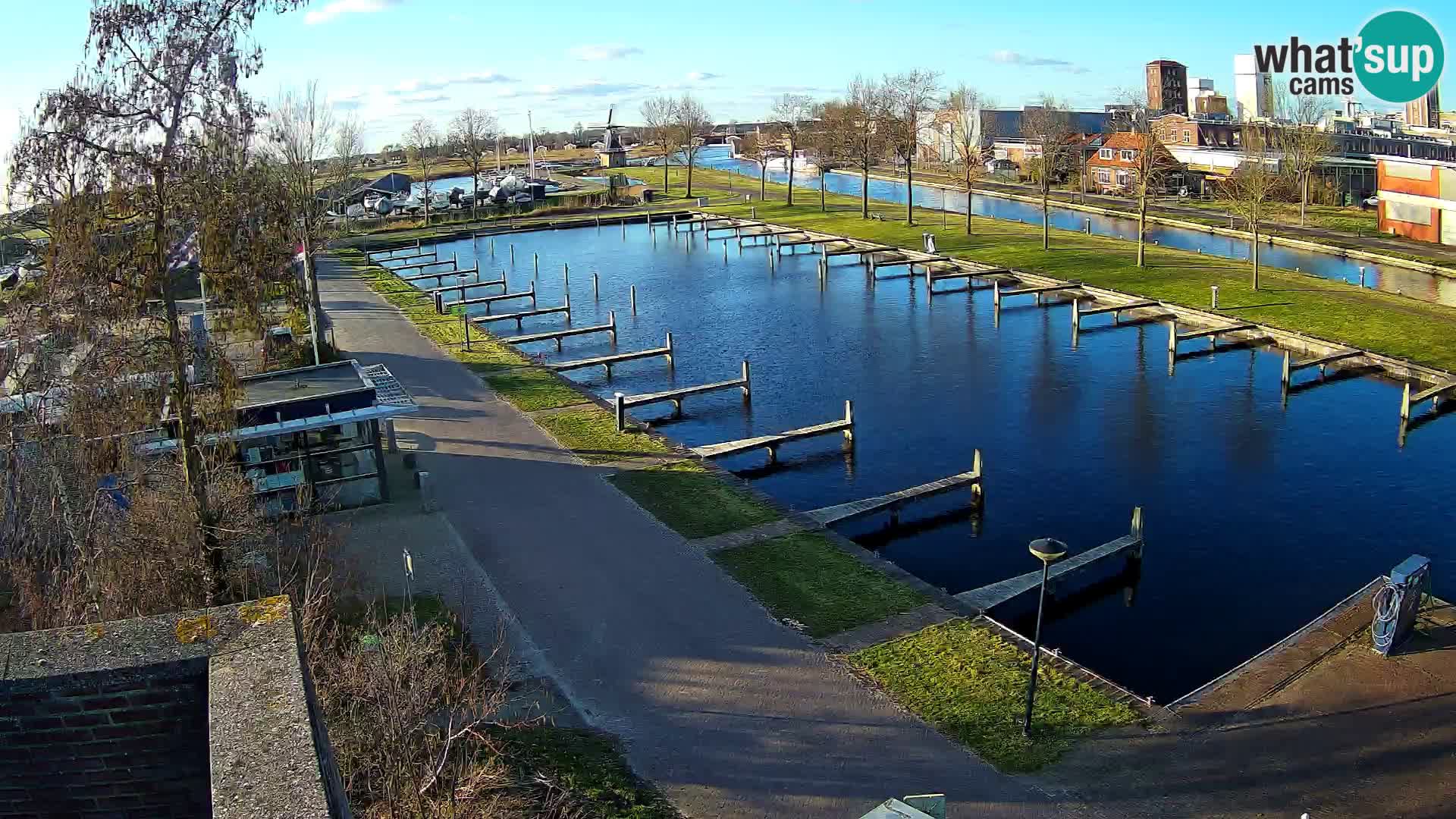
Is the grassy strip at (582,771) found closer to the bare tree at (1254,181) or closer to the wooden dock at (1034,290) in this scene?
the wooden dock at (1034,290)

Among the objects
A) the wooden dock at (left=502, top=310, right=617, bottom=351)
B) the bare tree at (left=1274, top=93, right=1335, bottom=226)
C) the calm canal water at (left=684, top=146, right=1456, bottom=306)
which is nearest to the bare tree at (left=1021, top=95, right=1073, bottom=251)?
the calm canal water at (left=684, top=146, right=1456, bottom=306)

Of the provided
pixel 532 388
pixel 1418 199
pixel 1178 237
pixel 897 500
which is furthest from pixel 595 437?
pixel 1418 199

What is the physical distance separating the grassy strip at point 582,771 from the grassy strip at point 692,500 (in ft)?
24.3

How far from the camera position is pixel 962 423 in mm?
30375

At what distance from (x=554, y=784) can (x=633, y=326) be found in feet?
107

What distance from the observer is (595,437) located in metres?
28.6

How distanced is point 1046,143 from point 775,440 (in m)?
48.2

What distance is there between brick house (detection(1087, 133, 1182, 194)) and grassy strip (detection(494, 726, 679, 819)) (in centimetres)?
6953

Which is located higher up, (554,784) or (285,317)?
(285,317)

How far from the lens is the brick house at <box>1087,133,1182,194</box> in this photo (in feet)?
253

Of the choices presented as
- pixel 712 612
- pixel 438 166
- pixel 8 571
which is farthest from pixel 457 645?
pixel 438 166

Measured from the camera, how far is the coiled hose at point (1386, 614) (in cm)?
1650

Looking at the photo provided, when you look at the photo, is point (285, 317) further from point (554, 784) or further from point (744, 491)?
point (554, 784)

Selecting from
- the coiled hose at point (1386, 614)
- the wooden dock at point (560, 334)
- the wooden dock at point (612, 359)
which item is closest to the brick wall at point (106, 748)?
the coiled hose at point (1386, 614)
